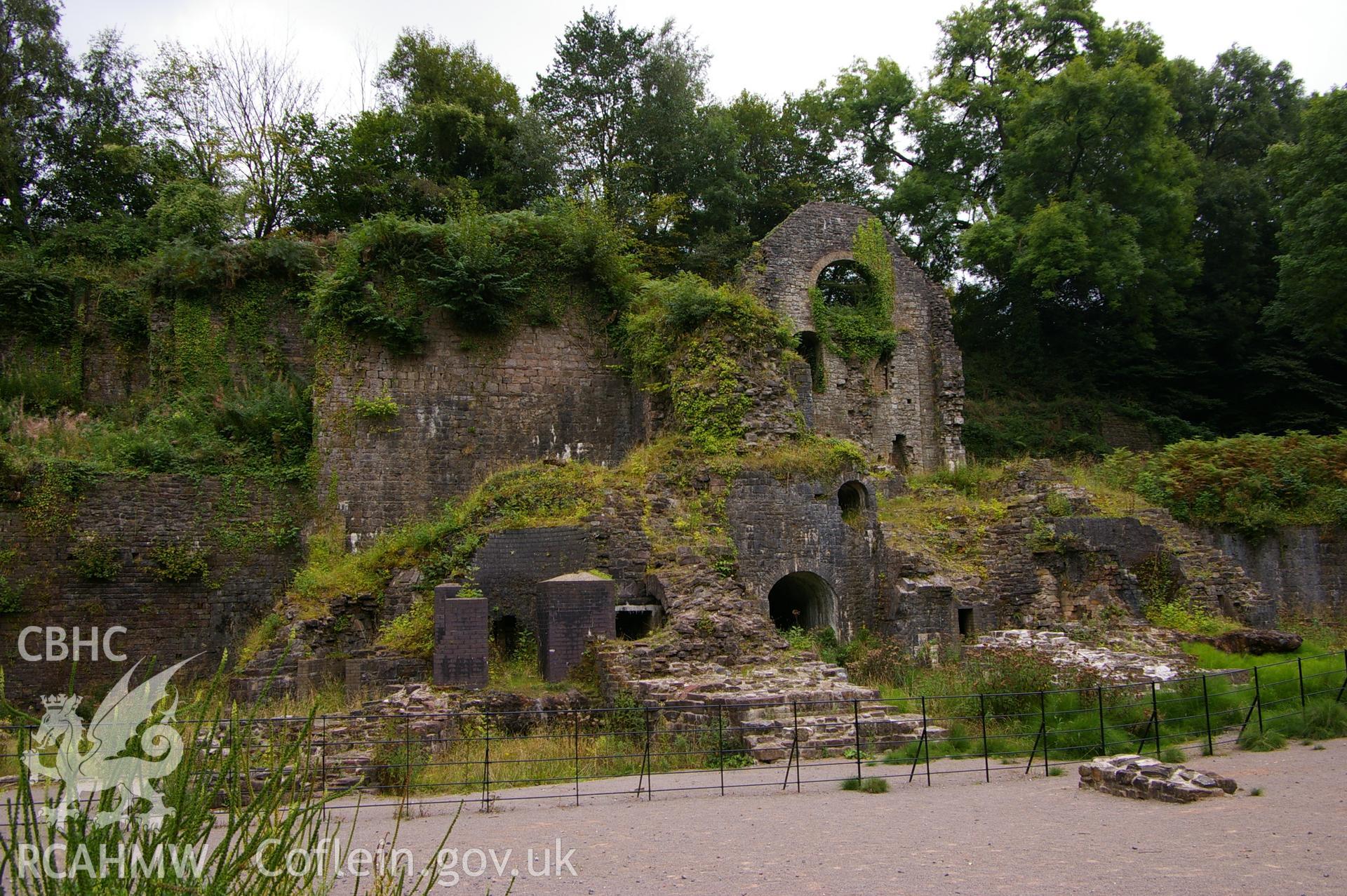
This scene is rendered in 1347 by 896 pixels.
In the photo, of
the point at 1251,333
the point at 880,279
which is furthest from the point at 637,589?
the point at 1251,333

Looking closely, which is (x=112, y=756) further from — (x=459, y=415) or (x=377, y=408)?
(x=459, y=415)

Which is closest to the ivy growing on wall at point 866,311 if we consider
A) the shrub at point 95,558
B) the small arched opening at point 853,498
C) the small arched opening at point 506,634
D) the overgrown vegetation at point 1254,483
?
the overgrown vegetation at point 1254,483

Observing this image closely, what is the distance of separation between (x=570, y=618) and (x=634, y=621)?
178cm

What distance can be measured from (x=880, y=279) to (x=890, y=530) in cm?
983

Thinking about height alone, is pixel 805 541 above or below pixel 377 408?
below

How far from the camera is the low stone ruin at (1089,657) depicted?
14.6 m

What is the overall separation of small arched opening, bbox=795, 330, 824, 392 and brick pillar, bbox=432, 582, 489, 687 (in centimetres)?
1400

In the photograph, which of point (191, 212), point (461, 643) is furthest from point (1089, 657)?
point (191, 212)

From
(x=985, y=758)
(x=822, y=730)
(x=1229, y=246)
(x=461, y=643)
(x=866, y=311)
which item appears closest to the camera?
(x=985, y=758)

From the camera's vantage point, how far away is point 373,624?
55.1 feet

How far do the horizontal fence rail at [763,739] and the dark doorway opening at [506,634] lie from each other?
2565mm

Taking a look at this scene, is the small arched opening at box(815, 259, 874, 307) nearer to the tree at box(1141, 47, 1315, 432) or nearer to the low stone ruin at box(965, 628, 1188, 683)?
the tree at box(1141, 47, 1315, 432)

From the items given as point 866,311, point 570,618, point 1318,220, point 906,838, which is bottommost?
point 906,838

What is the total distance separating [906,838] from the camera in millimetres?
8328
